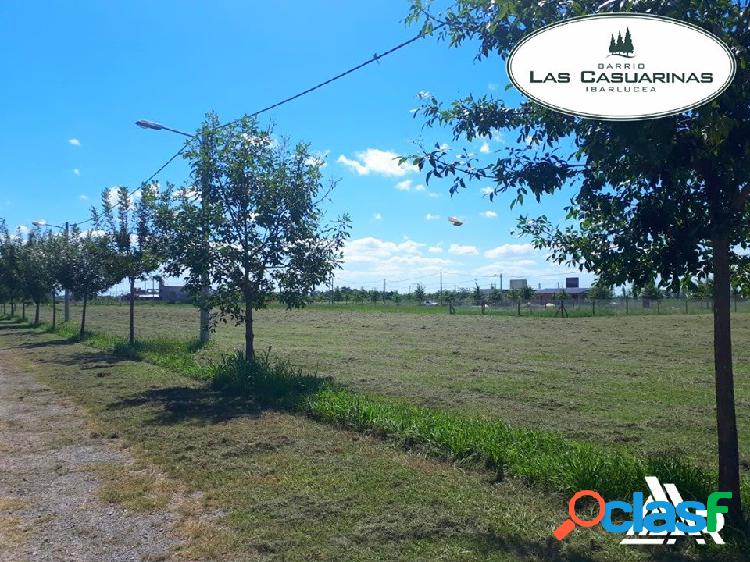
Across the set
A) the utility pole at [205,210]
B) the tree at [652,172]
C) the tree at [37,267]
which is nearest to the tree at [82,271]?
the tree at [37,267]

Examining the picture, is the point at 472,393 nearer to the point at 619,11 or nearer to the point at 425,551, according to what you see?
the point at 425,551

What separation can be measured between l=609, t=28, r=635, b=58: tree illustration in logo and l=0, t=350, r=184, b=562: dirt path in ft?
15.7

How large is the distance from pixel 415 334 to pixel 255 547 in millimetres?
25655

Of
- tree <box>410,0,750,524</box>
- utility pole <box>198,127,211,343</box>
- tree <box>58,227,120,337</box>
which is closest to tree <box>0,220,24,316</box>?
tree <box>58,227,120,337</box>

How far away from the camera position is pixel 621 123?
4.20m

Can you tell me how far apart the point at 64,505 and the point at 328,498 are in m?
2.32

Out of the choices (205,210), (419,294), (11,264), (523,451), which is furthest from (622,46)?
(419,294)

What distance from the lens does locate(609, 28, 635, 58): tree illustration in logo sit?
4504 millimetres

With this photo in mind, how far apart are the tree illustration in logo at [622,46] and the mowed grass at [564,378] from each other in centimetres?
431

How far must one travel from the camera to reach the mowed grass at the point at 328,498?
439cm

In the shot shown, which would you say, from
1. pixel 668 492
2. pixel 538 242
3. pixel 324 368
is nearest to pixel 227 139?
pixel 324 368

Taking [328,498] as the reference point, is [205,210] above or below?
above

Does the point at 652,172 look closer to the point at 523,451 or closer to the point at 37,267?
the point at 523,451

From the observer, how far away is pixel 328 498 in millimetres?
5453
